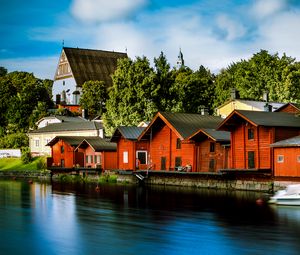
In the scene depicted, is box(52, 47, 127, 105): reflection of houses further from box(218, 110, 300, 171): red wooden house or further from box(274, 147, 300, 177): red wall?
box(274, 147, 300, 177): red wall

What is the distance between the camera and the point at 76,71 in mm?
160000

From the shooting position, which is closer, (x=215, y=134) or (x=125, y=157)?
(x=215, y=134)

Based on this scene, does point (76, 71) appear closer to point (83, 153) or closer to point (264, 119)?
point (83, 153)

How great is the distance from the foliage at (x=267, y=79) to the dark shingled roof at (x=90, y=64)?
198 feet

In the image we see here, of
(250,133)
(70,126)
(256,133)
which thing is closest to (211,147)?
(250,133)

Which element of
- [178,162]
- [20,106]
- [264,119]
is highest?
[20,106]

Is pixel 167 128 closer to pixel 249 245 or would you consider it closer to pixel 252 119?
pixel 252 119

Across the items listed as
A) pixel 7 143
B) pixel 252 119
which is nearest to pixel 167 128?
pixel 252 119

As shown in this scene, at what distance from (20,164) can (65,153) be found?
12818mm

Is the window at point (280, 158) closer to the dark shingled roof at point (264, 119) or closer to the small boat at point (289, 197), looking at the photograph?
the dark shingled roof at point (264, 119)

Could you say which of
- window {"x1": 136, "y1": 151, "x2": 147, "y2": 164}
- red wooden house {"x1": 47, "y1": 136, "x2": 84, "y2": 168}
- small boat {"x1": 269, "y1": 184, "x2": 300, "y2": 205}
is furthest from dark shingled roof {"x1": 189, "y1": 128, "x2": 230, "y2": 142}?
red wooden house {"x1": 47, "y1": 136, "x2": 84, "y2": 168}

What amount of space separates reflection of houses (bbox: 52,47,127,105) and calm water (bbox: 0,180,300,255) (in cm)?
10987

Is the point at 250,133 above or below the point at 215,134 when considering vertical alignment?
below

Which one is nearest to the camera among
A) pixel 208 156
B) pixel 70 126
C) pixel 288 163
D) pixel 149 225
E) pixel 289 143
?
pixel 149 225
